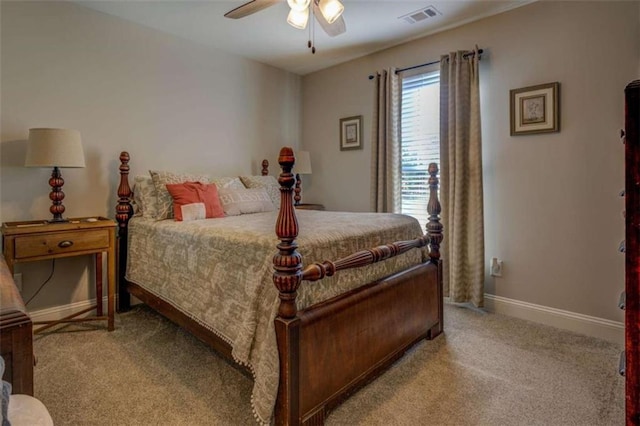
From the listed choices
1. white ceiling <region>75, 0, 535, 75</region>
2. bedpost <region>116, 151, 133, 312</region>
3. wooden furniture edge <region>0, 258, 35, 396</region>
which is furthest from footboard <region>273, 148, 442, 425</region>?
bedpost <region>116, 151, 133, 312</region>

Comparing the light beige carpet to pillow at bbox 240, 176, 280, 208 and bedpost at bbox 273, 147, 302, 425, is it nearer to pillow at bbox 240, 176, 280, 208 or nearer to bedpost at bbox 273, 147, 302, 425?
bedpost at bbox 273, 147, 302, 425

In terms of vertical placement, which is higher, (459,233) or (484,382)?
(459,233)

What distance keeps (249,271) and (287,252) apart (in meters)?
0.34

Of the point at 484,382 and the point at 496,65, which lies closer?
the point at 484,382

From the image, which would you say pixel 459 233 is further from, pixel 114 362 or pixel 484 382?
pixel 114 362

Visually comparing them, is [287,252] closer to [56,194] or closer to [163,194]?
[163,194]

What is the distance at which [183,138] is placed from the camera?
3396mm

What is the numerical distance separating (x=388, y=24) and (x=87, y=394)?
3432mm

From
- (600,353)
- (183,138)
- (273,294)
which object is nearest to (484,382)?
(600,353)

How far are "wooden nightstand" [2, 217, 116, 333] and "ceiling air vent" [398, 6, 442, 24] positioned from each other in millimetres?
2892

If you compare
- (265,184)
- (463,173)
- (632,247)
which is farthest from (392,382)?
(265,184)

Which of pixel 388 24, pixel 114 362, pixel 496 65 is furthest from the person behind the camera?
pixel 388 24

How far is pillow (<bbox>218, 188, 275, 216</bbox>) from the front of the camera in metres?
2.92

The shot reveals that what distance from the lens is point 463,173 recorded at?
296cm
